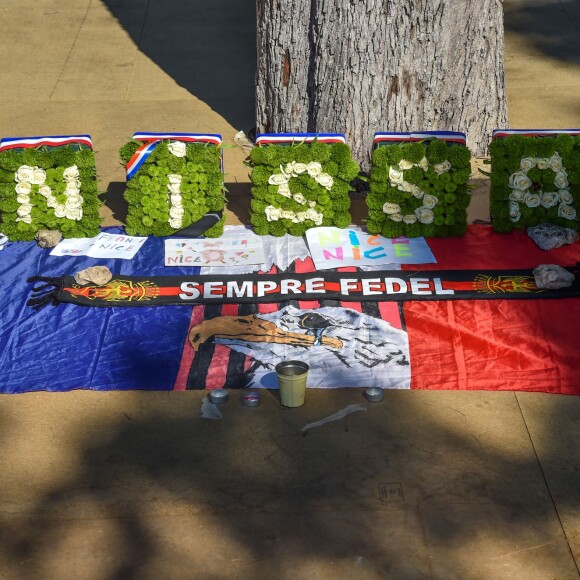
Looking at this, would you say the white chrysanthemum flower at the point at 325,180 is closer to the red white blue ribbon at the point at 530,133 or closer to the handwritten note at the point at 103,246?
the red white blue ribbon at the point at 530,133

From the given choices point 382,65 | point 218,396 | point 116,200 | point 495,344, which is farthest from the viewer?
point 116,200

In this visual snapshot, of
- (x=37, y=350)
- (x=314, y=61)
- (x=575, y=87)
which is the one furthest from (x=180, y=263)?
(x=575, y=87)

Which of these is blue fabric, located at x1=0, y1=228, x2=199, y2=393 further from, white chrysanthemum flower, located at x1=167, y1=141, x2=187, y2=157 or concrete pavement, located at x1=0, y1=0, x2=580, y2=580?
white chrysanthemum flower, located at x1=167, y1=141, x2=187, y2=157

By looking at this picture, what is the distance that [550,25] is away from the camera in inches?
500

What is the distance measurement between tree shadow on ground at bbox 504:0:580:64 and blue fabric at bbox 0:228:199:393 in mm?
6684

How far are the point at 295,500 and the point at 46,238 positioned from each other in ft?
11.6

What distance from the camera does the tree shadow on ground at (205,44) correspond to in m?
10.9

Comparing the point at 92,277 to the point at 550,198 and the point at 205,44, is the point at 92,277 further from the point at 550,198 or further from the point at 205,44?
the point at 205,44

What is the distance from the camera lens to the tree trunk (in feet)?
27.5

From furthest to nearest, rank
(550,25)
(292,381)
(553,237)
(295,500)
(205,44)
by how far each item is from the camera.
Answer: (550,25), (205,44), (553,237), (292,381), (295,500)

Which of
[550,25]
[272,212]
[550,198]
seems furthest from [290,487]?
[550,25]

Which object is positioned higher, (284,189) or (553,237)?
(284,189)

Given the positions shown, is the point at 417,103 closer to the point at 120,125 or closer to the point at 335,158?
the point at 335,158

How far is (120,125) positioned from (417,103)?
3.20 meters
